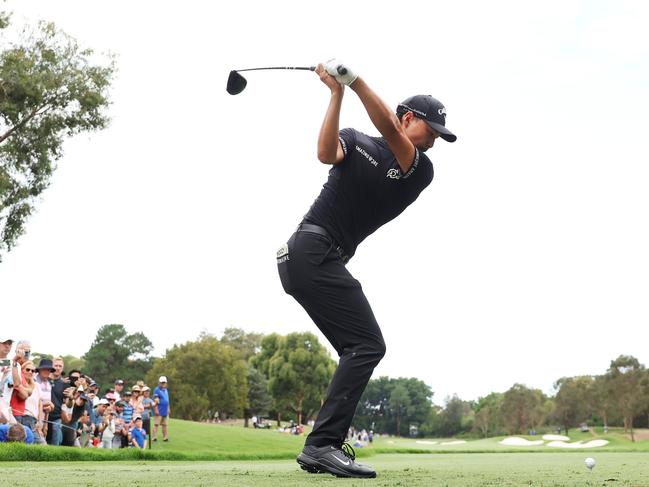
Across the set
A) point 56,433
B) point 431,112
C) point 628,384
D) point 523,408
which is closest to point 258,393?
point 523,408

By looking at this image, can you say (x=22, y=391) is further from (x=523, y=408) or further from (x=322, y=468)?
(x=523, y=408)

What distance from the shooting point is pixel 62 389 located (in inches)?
670

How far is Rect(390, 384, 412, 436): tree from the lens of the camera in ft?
504

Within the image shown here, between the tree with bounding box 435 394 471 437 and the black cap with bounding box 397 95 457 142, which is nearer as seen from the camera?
the black cap with bounding box 397 95 457 142

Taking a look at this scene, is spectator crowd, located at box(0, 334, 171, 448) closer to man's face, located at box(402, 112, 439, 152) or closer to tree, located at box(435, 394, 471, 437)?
man's face, located at box(402, 112, 439, 152)

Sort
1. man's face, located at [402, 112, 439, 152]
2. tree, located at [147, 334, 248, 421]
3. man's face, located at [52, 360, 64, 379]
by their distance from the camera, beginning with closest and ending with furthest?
man's face, located at [402, 112, 439, 152]
man's face, located at [52, 360, 64, 379]
tree, located at [147, 334, 248, 421]

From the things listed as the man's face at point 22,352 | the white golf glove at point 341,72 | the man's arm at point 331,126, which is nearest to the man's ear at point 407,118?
the man's arm at point 331,126

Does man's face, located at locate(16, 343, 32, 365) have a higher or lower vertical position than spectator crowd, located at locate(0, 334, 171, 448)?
higher

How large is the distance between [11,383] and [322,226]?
10.5 m

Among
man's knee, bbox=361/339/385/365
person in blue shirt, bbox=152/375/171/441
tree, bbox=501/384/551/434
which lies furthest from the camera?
tree, bbox=501/384/551/434

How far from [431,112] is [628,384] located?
6804 cm

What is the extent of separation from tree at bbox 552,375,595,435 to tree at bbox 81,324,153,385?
62274 millimetres

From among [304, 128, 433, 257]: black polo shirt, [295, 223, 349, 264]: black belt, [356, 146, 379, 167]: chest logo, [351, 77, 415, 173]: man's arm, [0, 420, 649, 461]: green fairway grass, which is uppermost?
[351, 77, 415, 173]: man's arm

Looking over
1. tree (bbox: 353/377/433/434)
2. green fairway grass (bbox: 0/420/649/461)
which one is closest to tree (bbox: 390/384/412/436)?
tree (bbox: 353/377/433/434)
